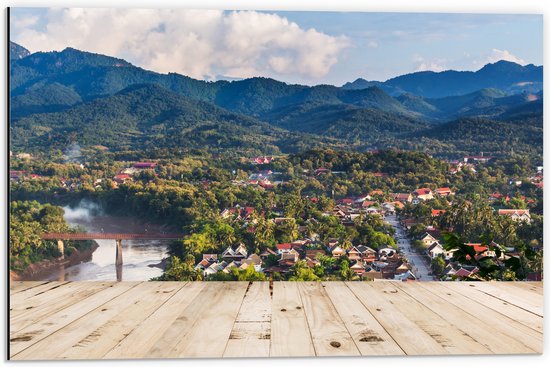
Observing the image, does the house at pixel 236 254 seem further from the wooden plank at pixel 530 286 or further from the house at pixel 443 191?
the wooden plank at pixel 530 286

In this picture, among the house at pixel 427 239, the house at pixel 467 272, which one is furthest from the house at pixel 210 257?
the house at pixel 467 272

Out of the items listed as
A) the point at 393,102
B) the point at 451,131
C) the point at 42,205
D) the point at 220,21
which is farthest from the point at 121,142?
the point at 451,131

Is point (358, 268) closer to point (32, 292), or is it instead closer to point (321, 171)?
point (321, 171)

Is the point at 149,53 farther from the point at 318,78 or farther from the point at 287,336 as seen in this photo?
the point at 287,336

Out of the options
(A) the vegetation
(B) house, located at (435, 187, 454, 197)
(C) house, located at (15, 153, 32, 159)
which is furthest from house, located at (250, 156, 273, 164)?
(C) house, located at (15, 153, 32, 159)

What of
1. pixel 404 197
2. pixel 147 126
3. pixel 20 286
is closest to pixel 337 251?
pixel 404 197
